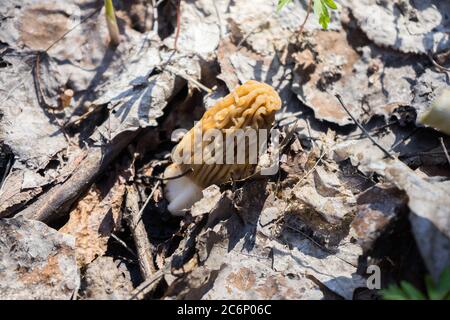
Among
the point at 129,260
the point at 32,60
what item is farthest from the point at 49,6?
the point at 129,260

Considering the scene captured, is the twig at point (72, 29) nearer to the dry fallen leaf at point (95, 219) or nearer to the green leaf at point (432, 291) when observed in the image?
the dry fallen leaf at point (95, 219)

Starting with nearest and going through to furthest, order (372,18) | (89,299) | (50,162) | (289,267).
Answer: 1. (89,299)
2. (289,267)
3. (50,162)
4. (372,18)

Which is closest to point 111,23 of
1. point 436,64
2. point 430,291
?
point 436,64

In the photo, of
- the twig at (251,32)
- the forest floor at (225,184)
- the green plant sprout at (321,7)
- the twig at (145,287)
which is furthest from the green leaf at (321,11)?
the twig at (145,287)

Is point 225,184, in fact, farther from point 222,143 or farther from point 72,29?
point 72,29

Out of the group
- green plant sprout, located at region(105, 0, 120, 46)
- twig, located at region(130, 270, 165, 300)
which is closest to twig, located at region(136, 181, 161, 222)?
twig, located at region(130, 270, 165, 300)

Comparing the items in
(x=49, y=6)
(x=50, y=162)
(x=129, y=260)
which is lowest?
(x=129, y=260)
